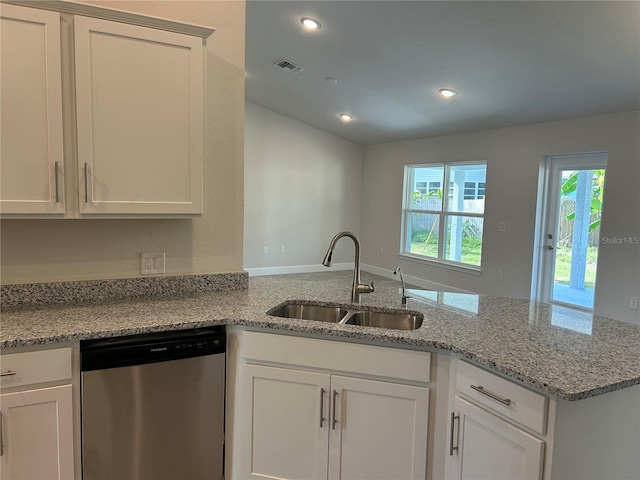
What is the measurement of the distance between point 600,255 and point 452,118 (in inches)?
92.0

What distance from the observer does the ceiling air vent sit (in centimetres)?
490

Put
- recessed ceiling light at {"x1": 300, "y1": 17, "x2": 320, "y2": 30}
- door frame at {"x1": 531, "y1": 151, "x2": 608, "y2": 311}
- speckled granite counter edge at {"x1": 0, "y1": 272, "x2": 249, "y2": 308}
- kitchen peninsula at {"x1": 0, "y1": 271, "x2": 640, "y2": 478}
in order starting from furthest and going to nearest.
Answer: door frame at {"x1": 531, "y1": 151, "x2": 608, "y2": 311} < recessed ceiling light at {"x1": 300, "y1": 17, "x2": 320, "y2": 30} < speckled granite counter edge at {"x1": 0, "y1": 272, "x2": 249, "y2": 308} < kitchen peninsula at {"x1": 0, "y1": 271, "x2": 640, "y2": 478}

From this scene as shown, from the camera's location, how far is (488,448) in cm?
154

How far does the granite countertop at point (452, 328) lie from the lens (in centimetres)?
142

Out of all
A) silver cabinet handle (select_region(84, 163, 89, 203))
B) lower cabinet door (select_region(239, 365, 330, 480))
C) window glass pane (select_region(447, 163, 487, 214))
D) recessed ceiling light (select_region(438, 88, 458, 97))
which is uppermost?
recessed ceiling light (select_region(438, 88, 458, 97))

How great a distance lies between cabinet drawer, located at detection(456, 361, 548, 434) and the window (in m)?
4.63

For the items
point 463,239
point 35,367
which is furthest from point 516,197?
point 35,367

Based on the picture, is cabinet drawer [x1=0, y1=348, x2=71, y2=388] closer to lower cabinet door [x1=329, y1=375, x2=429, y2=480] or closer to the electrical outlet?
the electrical outlet

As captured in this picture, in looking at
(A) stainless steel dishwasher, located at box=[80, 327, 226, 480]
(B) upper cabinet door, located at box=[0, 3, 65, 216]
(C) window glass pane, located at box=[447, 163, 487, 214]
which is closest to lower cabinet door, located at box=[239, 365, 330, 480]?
(A) stainless steel dishwasher, located at box=[80, 327, 226, 480]

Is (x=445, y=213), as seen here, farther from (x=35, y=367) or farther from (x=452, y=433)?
(x=35, y=367)

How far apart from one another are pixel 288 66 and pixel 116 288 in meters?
3.63

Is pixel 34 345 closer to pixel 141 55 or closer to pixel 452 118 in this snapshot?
pixel 141 55

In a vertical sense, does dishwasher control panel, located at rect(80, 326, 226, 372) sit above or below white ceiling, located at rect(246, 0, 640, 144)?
below

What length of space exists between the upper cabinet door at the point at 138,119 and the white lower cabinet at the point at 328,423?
85 centimetres
